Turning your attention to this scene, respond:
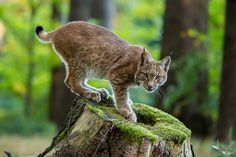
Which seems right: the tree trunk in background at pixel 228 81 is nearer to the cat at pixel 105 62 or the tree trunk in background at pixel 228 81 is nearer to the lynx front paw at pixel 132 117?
the cat at pixel 105 62

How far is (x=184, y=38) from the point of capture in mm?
12812

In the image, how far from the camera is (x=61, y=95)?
1656 centimetres

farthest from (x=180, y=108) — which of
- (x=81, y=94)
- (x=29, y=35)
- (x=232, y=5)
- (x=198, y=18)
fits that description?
(x=81, y=94)

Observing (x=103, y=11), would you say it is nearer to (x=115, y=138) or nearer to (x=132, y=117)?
(x=132, y=117)

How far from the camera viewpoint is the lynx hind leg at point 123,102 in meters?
5.69

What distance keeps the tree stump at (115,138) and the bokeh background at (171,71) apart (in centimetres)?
44

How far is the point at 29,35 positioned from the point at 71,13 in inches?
71.4

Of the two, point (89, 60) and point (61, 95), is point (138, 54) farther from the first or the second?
point (61, 95)

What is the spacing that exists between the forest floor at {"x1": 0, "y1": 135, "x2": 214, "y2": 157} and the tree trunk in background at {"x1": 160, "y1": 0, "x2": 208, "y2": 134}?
647 millimetres

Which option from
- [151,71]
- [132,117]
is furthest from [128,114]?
[151,71]

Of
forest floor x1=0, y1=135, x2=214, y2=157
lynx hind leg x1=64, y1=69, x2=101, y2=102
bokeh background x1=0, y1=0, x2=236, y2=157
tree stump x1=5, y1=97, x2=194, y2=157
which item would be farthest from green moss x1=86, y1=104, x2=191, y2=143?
forest floor x1=0, y1=135, x2=214, y2=157

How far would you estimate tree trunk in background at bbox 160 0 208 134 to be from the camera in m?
12.8

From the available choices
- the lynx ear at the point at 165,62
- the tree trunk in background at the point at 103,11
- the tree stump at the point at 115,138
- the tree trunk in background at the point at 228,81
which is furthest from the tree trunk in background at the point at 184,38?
the tree stump at the point at 115,138

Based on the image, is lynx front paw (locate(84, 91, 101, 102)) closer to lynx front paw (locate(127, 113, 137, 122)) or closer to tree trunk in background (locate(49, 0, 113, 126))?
lynx front paw (locate(127, 113, 137, 122))
